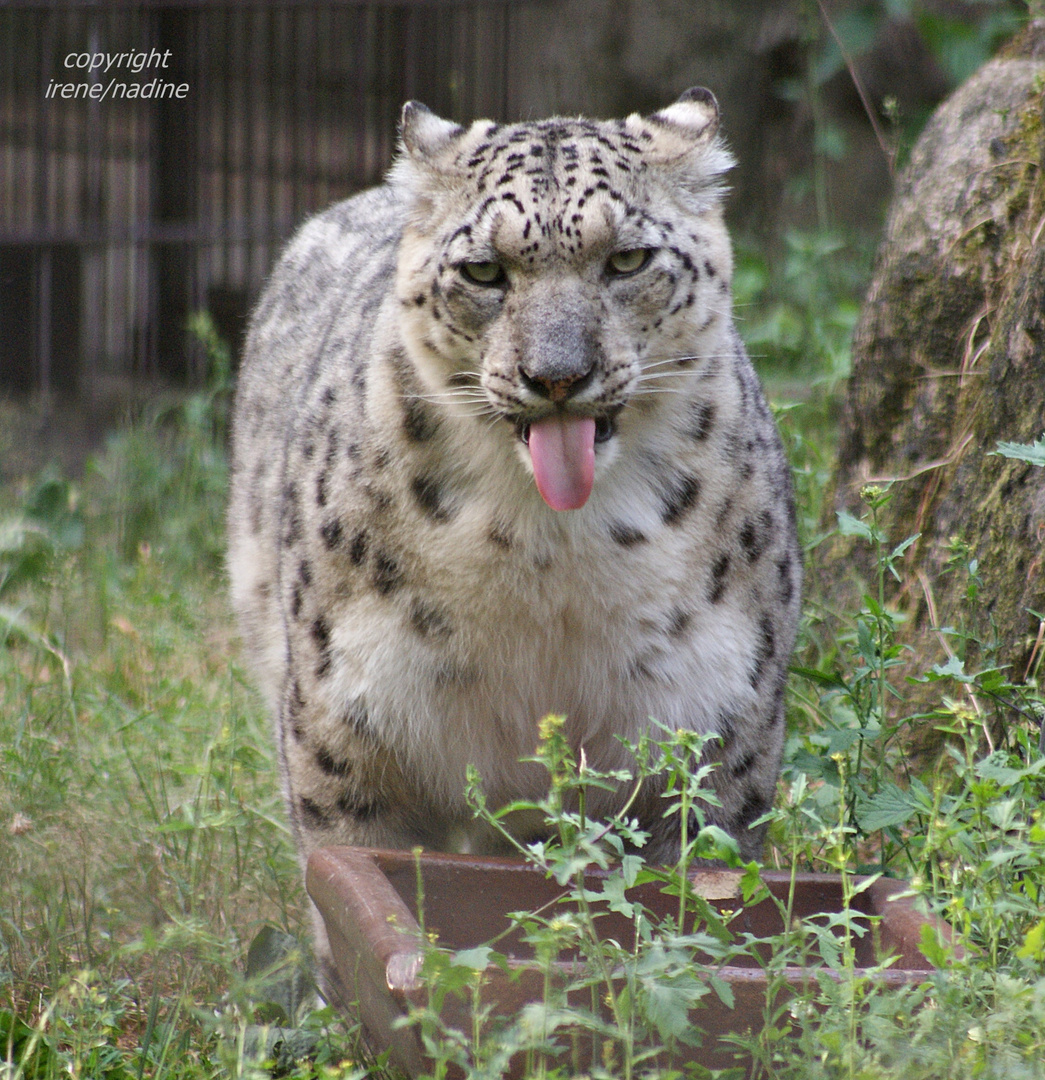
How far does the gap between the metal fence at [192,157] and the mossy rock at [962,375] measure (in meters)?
4.20

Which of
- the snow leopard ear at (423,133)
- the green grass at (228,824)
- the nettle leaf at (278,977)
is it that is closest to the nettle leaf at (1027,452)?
the green grass at (228,824)

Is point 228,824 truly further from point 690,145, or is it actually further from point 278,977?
point 690,145

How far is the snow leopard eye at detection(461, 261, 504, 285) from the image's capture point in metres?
3.19

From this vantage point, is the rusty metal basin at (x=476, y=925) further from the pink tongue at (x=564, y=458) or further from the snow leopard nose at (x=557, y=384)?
the snow leopard nose at (x=557, y=384)

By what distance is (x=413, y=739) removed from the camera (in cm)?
345

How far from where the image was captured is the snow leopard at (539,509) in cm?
315

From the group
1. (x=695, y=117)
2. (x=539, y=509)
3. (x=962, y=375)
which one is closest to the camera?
(x=539, y=509)

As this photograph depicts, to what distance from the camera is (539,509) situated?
3305 mm

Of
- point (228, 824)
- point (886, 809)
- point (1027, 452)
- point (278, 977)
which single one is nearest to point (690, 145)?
point (1027, 452)

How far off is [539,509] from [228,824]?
1.10 m

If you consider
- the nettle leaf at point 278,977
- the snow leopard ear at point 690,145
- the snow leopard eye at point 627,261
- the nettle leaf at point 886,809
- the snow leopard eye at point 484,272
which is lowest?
the nettle leaf at point 278,977

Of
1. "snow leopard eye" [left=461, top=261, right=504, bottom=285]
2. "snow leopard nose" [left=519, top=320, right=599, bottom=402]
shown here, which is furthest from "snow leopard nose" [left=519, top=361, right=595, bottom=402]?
"snow leopard eye" [left=461, top=261, right=504, bottom=285]

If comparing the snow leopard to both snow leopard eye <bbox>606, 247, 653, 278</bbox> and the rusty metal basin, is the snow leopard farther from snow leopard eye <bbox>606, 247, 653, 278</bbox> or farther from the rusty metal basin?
the rusty metal basin

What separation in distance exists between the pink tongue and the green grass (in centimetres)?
63
